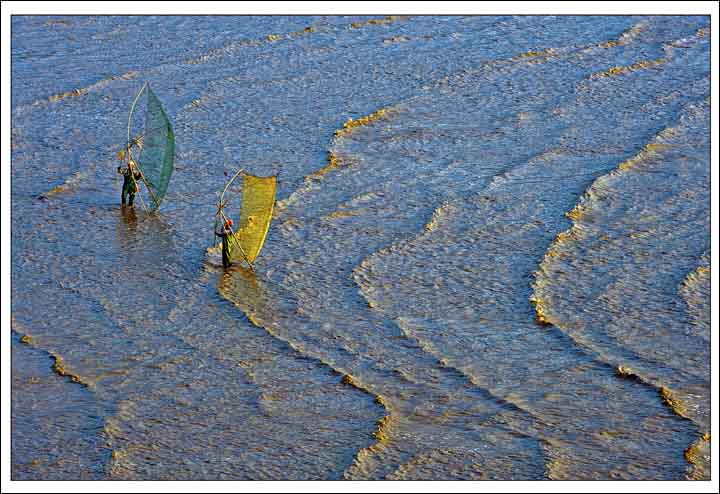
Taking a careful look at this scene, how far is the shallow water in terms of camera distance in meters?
6.66

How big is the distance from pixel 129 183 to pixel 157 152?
1.02 feet

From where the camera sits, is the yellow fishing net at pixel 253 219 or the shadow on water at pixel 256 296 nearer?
the shadow on water at pixel 256 296

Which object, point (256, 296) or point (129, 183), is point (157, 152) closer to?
point (129, 183)

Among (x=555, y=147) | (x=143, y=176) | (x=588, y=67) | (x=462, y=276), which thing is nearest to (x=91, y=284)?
(x=143, y=176)

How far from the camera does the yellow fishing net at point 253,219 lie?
8328 mm

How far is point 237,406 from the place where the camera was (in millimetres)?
6949

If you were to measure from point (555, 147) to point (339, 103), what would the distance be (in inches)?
70.6

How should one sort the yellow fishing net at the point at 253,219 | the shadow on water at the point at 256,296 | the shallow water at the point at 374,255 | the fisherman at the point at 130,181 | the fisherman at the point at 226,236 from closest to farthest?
the shallow water at the point at 374,255, the shadow on water at the point at 256,296, the fisherman at the point at 226,236, the yellow fishing net at the point at 253,219, the fisherman at the point at 130,181

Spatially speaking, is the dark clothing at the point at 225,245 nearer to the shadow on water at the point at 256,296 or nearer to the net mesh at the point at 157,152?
the shadow on water at the point at 256,296

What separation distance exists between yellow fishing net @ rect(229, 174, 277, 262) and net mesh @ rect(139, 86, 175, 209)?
0.97 meters

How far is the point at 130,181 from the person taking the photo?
29.9 feet

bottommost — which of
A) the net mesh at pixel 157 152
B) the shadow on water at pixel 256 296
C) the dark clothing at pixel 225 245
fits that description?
Result: the shadow on water at pixel 256 296

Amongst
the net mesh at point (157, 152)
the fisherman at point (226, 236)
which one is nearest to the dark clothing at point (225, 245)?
the fisherman at point (226, 236)

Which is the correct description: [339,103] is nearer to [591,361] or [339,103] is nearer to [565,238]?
[565,238]
